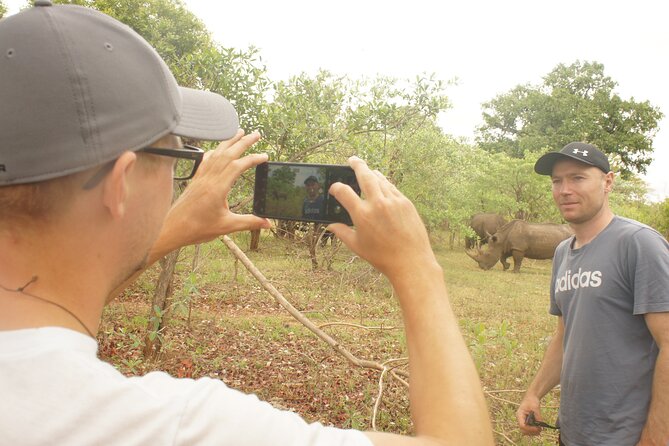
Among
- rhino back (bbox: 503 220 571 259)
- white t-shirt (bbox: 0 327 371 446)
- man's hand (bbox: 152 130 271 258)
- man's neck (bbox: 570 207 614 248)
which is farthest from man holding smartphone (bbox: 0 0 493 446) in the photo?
rhino back (bbox: 503 220 571 259)

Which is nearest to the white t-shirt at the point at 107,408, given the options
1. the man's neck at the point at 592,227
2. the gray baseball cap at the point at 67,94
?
the gray baseball cap at the point at 67,94

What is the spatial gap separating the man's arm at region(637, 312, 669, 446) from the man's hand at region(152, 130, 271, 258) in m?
2.04

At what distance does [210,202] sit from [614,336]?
7.31 feet

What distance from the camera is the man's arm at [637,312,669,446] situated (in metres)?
2.46

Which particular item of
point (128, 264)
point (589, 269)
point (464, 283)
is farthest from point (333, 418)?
point (464, 283)

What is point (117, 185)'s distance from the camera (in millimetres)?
977

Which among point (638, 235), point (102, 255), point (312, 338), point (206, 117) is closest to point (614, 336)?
point (638, 235)

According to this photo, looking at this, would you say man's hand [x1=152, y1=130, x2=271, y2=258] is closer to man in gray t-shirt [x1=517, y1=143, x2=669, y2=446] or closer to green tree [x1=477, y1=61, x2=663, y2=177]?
man in gray t-shirt [x1=517, y1=143, x2=669, y2=446]

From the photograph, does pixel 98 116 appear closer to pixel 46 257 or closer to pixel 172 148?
pixel 172 148

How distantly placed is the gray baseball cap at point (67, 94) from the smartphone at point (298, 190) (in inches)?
32.6

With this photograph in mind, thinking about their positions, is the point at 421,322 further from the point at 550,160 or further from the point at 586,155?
the point at 550,160

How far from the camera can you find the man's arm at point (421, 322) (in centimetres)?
99

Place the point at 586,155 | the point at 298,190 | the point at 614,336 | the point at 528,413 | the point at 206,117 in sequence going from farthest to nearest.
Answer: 1. the point at 586,155
2. the point at 528,413
3. the point at 614,336
4. the point at 298,190
5. the point at 206,117

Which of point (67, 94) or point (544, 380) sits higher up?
point (67, 94)
